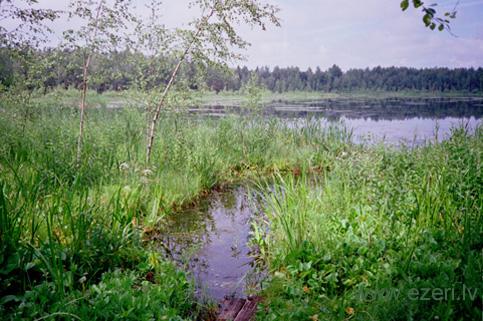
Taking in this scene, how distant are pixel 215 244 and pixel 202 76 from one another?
10.3 ft

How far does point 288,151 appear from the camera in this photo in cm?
882

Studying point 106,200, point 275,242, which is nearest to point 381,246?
point 275,242

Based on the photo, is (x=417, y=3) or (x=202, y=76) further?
(x=202, y=76)

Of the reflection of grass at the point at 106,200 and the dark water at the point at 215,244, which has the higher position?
the reflection of grass at the point at 106,200

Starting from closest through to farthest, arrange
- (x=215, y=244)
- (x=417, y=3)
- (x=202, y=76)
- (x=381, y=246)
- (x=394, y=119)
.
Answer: (x=417, y=3)
(x=381, y=246)
(x=215, y=244)
(x=202, y=76)
(x=394, y=119)

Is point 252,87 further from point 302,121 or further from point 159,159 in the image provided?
point 159,159

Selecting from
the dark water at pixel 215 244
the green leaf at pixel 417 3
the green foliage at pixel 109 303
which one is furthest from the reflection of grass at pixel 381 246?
the green leaf at pixel 417 3

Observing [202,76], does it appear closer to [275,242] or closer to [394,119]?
[275,242]

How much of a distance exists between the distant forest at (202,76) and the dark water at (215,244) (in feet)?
7.39

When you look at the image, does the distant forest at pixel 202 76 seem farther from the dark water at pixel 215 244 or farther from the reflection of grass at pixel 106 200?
the dark water at pixel 215 244

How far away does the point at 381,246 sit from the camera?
298cm

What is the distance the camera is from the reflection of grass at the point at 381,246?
2299 mm

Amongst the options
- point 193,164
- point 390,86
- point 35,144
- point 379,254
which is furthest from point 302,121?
point 390,86

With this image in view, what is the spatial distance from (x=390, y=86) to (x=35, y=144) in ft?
128
